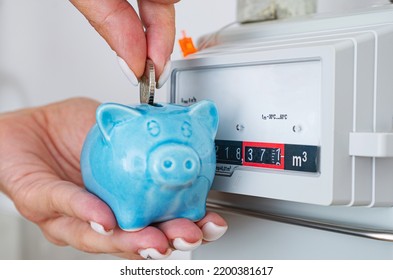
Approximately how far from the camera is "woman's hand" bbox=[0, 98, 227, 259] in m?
0.48

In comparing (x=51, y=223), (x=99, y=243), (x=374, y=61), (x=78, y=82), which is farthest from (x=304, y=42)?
(x=78, y=82)

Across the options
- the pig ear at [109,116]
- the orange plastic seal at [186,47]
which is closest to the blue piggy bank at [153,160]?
the pig ear at [109,116]

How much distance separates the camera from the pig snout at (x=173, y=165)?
1.45 feet

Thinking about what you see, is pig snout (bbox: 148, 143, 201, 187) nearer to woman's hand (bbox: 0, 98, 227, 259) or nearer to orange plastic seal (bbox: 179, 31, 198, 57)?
woman's hand (bbox: 0, 98, 227, 259)

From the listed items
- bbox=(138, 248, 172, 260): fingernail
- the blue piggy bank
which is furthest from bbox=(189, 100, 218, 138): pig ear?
bbox=(138, 248, 172, 260): fingernail

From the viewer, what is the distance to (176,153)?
1.46 feet

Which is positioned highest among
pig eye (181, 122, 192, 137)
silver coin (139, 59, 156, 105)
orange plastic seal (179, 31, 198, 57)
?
orange plastic seal (179, 31, 198, 57)

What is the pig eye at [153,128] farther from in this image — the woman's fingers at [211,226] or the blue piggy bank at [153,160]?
the woman's fingers at [211,226]

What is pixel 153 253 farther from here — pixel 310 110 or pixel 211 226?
pixel 310 110

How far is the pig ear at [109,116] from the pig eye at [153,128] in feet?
0.07

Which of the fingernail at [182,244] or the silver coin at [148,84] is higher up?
the silver coin at [148,84]

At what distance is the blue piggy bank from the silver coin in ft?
0.08

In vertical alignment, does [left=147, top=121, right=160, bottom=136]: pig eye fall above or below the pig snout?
above
